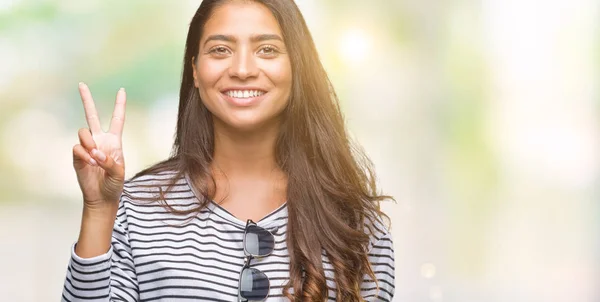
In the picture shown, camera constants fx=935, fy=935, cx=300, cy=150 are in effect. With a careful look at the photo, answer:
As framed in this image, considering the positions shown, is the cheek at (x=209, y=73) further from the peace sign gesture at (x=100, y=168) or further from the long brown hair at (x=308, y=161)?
the peace sign gesture at (x=100, y=168)

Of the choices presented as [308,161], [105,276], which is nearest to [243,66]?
[308,161]

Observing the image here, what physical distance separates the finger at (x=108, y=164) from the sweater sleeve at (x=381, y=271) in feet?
1.90

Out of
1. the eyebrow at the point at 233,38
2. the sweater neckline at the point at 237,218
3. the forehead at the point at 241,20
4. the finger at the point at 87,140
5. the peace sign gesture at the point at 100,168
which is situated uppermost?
the forehead at the point at 241,20

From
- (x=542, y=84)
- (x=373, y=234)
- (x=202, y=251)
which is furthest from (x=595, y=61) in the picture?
(x=202, y=251)

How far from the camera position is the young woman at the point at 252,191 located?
1.72 metres

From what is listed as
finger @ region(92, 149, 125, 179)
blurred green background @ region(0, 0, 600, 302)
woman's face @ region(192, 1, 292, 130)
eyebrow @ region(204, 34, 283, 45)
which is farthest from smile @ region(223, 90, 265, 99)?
blurred green background @ region(0, 0, 600, 302)

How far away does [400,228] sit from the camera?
9.59ft

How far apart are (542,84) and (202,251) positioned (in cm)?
164

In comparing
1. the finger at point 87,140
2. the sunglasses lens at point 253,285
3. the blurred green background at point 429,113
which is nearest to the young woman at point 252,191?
the sunglasses lens at point 253,285

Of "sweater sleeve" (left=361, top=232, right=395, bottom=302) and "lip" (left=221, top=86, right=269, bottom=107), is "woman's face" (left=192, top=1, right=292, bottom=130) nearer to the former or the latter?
"lip" (left=221, top=86, right=269, bottom=107)

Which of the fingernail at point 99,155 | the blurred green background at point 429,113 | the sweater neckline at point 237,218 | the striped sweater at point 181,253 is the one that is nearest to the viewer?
the fingernail at point 99,155

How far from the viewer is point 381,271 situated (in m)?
1.89

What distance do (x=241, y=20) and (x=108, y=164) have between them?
472 mm

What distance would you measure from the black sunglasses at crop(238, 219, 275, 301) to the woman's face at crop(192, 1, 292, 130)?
0.67 feet
